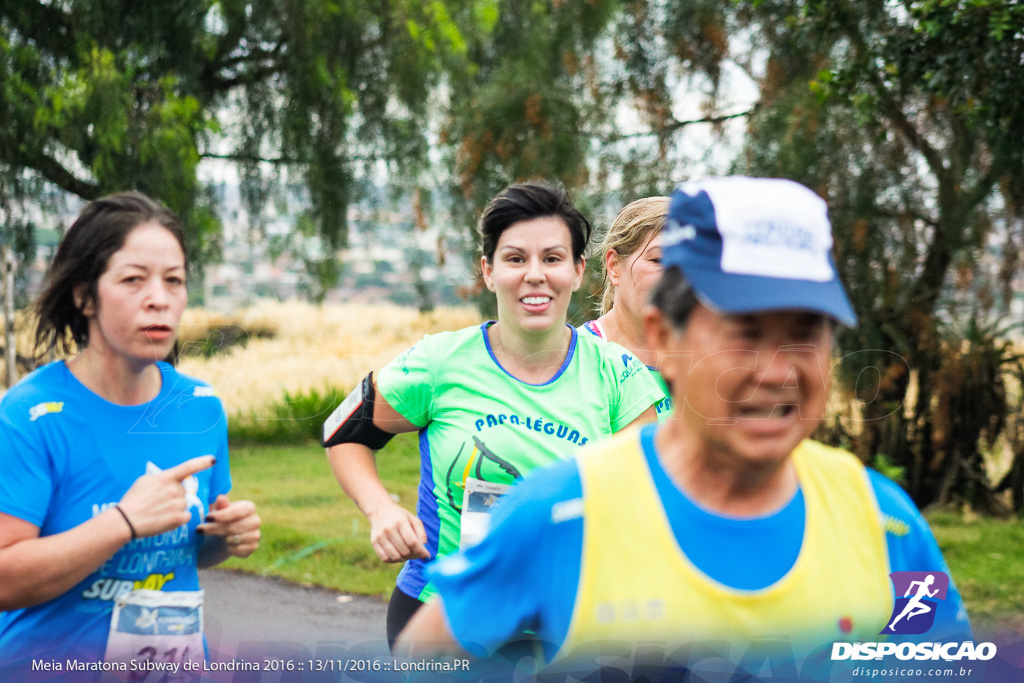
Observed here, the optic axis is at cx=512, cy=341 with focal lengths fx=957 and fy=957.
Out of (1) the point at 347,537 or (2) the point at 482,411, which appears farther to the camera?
(1) the point at 347,537

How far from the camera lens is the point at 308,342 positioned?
404 inches

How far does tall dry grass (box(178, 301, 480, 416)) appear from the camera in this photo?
8.00 meters

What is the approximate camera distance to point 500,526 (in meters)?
1.30

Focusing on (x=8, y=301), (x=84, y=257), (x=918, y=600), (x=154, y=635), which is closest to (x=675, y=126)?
(x=8, y=301)

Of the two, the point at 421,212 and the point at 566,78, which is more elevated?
the point at 566,78

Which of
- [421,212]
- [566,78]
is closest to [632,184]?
[566,78]

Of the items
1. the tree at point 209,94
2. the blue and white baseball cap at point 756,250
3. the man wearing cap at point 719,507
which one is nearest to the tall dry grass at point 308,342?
the tree at point 209,94

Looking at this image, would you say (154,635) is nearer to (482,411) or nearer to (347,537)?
(482,411)

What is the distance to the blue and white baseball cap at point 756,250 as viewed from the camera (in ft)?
3.79

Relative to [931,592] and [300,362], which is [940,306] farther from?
[931,592]

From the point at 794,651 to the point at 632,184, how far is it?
728cm

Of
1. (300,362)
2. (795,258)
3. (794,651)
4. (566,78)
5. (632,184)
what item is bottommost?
(300,362)

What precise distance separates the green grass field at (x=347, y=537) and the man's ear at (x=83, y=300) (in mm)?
3611

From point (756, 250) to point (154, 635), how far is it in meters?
1.61
